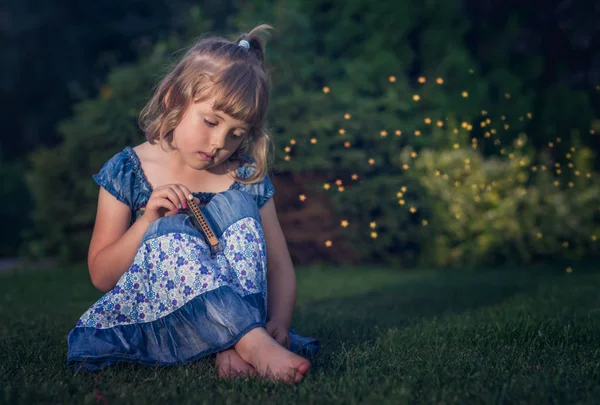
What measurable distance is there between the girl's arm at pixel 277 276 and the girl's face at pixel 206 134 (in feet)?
1.15

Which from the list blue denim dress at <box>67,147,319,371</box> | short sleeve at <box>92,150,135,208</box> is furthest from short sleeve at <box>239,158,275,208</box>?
short sleeve at <box>92,150,135,208</box>

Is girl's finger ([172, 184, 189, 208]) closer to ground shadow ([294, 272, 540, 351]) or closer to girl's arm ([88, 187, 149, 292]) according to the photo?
girl's arm ([88, 187, 149, 292])

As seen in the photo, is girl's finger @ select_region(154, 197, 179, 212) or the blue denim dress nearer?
the blue denim dress

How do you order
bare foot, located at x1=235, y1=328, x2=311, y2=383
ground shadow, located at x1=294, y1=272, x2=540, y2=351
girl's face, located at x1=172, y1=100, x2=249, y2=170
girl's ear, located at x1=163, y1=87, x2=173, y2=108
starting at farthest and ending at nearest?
1. ground shadow, located at x1=294, y1=272, x2=540, y2=351
2. girl's ear, located at x1=163, y1=87, x2=173, y2=108
3. girl's face, located at x1=172, y1=100, x2=249, y2=170
4. bare foot, located at x1=235, y1=328, x2=311, y2=383

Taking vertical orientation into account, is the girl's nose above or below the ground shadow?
above

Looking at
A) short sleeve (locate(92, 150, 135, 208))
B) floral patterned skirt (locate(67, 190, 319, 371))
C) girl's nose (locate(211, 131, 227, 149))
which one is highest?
girl's nose (locate(211, 131, 227, 149))

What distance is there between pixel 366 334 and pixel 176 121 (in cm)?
120

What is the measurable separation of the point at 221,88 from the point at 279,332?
0.92 metres

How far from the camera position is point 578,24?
5230mm

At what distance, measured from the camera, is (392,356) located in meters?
2.27

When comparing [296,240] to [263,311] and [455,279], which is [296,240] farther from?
[263,311]

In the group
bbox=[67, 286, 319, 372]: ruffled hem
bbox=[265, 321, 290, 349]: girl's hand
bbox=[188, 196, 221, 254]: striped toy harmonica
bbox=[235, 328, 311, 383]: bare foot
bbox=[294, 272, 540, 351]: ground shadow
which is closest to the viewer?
bbox=[235, 328, 311, 383]: bare foot

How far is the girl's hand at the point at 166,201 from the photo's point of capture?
2234mm

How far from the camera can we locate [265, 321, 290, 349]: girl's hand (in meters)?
2.33
